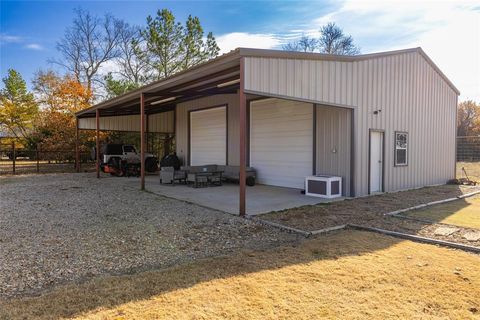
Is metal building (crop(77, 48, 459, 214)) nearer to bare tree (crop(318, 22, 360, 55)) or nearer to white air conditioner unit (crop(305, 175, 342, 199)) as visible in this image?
white air conditioner unit (crop(305, 175, 342, 199))

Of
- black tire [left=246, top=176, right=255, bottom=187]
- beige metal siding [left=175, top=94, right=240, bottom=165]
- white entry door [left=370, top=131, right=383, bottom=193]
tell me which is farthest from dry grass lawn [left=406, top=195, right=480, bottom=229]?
beige metal siding [left=175, top=94, right=240, bottom=165]

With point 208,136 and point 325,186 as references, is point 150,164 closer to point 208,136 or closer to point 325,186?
point 208,136

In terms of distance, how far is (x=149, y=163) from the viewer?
52.1ft

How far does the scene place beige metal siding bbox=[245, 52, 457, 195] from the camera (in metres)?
6.73

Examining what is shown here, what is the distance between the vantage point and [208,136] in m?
14.1

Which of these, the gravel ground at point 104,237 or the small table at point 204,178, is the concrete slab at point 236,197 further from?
the gravel ground at point 104,237

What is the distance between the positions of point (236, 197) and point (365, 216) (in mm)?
3373

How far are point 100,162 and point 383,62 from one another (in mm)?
12182

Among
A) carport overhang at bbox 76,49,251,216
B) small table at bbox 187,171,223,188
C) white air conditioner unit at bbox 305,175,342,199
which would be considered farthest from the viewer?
small table at bbox 187,171,223,188

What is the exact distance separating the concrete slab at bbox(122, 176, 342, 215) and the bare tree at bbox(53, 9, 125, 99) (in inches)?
773

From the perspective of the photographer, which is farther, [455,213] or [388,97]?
[388,97]

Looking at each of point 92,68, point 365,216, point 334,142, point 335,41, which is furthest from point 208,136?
point 92,68

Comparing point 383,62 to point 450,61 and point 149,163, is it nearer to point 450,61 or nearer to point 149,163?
point 450,61

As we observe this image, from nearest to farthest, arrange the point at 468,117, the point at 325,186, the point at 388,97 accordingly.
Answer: the point at 325,186, the point at 388,97, the point at 468,117
